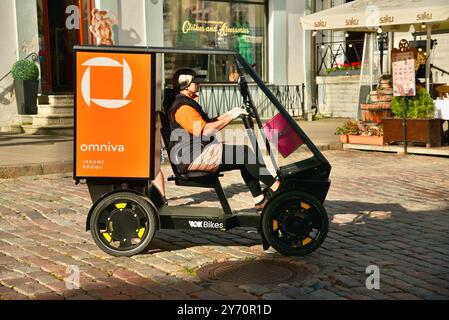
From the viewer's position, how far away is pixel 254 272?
16.5 feet

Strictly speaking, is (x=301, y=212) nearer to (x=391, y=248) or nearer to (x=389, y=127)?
(x=391, y=248)

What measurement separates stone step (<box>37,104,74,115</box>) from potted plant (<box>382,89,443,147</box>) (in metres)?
6.87

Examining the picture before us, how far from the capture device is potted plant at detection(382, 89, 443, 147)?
40.5 feet

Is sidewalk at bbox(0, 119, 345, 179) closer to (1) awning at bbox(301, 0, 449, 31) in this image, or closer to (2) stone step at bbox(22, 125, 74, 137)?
(2) stone step at bbox(22, 125, 74, 137)

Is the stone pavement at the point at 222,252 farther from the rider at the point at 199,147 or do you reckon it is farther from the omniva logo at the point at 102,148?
the omniva logo at the point at 102,148

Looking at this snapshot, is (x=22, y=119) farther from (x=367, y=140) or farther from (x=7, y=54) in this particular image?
(x=367, y=140)

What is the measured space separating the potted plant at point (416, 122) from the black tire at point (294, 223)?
24.6ft

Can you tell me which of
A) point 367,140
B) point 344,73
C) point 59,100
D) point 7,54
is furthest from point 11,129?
point 344,73

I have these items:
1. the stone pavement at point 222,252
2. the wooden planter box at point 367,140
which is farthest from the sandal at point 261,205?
the wooden planter box at point 367,140

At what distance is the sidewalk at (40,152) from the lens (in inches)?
393
